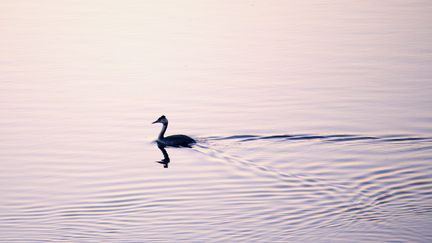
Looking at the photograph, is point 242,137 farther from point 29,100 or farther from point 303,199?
point 29,100

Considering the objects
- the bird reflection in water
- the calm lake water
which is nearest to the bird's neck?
the bird reflection in water

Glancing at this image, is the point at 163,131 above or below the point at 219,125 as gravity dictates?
below

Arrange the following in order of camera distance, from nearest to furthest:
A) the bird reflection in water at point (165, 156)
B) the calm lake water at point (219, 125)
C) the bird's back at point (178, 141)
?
1. the calm lake water at point (219, 125)
2. the bird reflection in water at point (165, 156)
3. the bird's back at point (178, 141)

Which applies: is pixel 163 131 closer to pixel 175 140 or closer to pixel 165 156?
pixel 175 140

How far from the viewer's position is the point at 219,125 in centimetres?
2155

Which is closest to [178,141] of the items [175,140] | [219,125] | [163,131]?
[175,140]

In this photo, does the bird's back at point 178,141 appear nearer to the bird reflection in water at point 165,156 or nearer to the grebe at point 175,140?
the grebe at point 175,140

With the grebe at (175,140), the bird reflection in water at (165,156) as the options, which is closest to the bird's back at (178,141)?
the grebe at (175,140)

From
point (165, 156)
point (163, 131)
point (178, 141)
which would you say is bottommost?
point (165, 156)

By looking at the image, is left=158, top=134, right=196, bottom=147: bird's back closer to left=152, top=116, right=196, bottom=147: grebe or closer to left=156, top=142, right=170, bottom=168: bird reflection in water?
left=152, top=116, right=196, bottom=147: grebe

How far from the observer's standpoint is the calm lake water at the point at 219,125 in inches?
584

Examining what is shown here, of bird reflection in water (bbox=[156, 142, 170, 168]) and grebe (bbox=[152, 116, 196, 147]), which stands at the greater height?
grebe (bbox=[152, 116, 196, 147])

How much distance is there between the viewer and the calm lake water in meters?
14.8

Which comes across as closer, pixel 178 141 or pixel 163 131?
pixel 178 141
